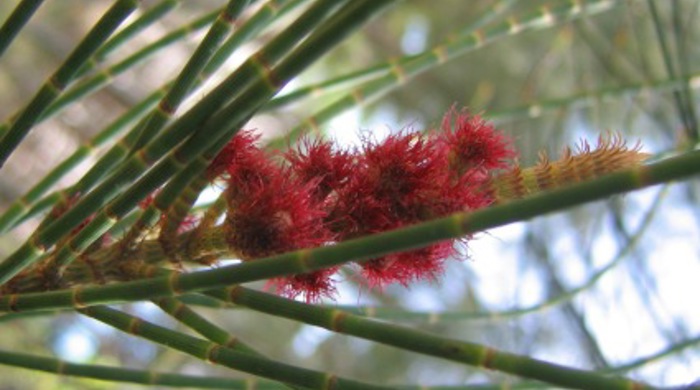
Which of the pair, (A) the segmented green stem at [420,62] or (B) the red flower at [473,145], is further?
(A) the segmented green stem at [420,62]

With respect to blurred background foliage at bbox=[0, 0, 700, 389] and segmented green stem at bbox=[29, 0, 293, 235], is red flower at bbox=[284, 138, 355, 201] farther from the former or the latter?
blurred background foliage at bbox=[0, 0, 700, 389]

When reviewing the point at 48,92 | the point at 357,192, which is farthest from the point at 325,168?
the point at 48,92

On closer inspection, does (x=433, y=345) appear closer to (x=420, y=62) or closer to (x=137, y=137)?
(x=137, y=137)

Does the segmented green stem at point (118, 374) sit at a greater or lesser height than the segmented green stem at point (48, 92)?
lesser

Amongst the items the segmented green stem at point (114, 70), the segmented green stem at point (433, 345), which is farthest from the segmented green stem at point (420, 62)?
the segmented green stem at point (433, 345)

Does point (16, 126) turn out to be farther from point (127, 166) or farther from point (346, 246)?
point (346, 246)

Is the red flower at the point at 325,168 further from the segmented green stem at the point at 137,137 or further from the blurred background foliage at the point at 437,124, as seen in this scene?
the blurred background foliage at the point at 437,124

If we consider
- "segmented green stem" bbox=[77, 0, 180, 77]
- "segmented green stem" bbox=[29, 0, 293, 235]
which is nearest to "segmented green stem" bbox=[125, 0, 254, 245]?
"segmented green stem" bbox=[29, 0, 293, 235]
